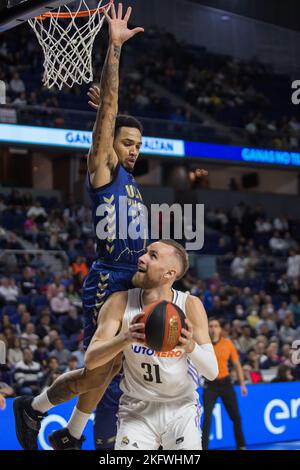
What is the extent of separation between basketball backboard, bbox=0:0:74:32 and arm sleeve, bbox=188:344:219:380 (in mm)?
2241

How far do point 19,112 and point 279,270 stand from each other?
6.53 meters

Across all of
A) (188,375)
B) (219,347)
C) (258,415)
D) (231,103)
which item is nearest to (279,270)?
(231,103)

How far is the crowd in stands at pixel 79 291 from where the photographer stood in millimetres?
11359

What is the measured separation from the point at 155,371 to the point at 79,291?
9396mm

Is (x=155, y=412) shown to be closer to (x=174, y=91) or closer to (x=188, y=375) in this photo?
(x=188, y=375)

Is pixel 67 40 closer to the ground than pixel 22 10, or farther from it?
farther from it

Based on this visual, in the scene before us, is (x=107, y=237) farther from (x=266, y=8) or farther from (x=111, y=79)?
(x=266, y=8)

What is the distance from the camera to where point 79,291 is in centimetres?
1402

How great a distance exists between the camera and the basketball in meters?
4.19

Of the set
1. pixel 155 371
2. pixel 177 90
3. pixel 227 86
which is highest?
pixel 227 86

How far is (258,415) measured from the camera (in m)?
11.2

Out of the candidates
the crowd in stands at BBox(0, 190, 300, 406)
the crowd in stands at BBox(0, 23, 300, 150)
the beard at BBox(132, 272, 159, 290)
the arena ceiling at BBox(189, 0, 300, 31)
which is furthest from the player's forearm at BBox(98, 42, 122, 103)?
the arena ceiling at BBox(189, 0, 300, 31)

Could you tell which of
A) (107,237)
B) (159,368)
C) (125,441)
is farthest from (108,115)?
(125,441)

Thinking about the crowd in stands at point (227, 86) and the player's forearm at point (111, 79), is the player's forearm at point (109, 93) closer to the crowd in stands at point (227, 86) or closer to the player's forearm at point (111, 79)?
the player's forearm at point (111, 79)
